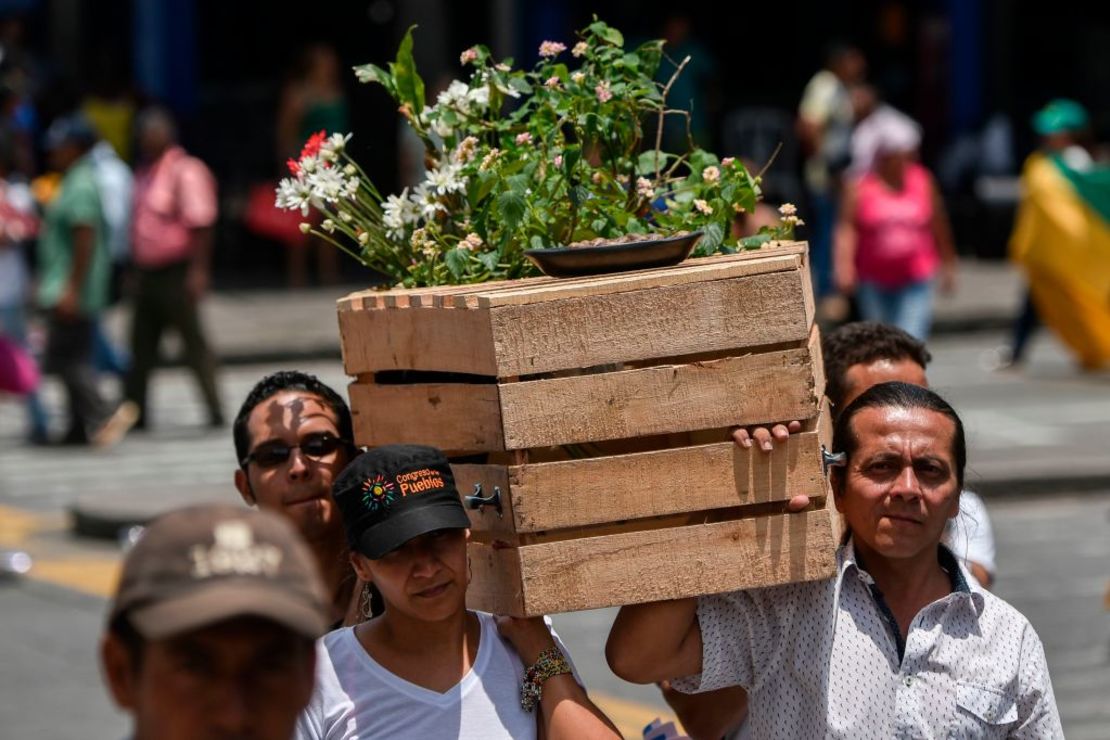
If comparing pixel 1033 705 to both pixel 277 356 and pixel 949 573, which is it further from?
pixel 277 356

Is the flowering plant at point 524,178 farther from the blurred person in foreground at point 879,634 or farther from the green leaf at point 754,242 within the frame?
the blurred person in foreground at point 879,634

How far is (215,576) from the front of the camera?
228 cm

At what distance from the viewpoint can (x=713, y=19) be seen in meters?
25.7

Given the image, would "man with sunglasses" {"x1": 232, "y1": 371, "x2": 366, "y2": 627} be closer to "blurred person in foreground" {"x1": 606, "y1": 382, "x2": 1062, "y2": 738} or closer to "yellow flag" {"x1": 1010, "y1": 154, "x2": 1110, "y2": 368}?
"blurred person in foreground" {"x1": 606, "y1": 382, "x2": 1062, "y2": 738}

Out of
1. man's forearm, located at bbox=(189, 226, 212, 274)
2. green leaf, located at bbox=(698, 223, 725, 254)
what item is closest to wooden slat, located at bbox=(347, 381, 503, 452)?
green leaf, located at bbox=(698, 223, 725, 254)

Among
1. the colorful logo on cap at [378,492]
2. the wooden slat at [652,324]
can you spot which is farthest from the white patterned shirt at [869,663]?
the colorful logo on cap at [378,492]

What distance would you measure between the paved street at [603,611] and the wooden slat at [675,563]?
129 cm

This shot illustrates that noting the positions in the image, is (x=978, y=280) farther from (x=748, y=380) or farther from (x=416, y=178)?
(x=748, y=380)

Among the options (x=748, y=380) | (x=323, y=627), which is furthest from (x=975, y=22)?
(x=323, y=627)

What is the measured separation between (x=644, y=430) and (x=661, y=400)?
6 centimetres

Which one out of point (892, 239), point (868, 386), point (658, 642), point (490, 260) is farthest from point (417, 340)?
point (892, 239)

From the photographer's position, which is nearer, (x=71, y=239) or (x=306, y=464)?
(x=306, y=464)

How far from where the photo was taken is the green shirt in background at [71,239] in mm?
14281

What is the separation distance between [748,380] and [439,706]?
774mm
